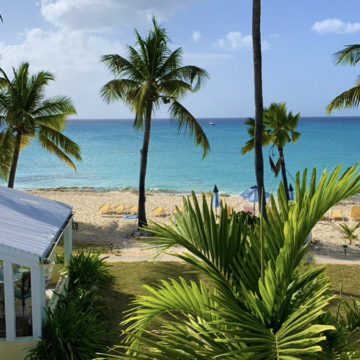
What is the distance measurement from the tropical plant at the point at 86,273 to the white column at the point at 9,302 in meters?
3.07

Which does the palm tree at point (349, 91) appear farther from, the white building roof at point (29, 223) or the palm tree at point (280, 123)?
the white building roof at point (29, 223)

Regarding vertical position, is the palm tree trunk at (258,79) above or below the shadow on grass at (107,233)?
above

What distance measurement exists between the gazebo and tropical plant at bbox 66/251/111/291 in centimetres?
132

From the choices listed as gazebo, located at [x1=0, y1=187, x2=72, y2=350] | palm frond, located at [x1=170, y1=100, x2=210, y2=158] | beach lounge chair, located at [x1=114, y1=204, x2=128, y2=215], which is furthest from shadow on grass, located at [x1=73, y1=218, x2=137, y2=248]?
gazebo, located at [x1=0, y1=187, x2=72, y2=350]

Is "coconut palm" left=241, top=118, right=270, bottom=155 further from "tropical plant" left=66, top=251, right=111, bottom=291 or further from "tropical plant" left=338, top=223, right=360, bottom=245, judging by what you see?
"tropical plant" left=66, top=251, right=111, bottom=291

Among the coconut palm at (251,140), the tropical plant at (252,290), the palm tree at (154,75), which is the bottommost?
the tropical plant at (252,290)

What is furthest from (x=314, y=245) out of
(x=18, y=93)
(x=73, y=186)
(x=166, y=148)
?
(x=166, y=148)

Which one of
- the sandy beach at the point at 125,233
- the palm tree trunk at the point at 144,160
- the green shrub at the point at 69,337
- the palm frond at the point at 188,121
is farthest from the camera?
the palm tree trunk at the point at 144,160

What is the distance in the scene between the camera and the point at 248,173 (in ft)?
172

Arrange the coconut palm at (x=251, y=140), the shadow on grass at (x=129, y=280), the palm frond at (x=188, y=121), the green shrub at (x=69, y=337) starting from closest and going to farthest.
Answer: the green shrub at (x=69, y=337) < the shadow on grass at (x=129, y=280) < the palm frond at (x=188, y=121) < the coconut palm at (x=251, y=140)

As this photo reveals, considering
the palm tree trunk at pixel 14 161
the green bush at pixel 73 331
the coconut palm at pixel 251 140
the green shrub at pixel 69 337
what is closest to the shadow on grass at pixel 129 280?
the green bush at pixel 73 331

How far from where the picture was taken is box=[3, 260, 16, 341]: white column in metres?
6.66

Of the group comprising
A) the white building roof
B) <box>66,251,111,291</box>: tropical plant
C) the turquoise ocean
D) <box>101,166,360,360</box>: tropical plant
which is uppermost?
<box>101,166,360,360</box>: tropical plant

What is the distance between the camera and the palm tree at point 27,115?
1770cm
